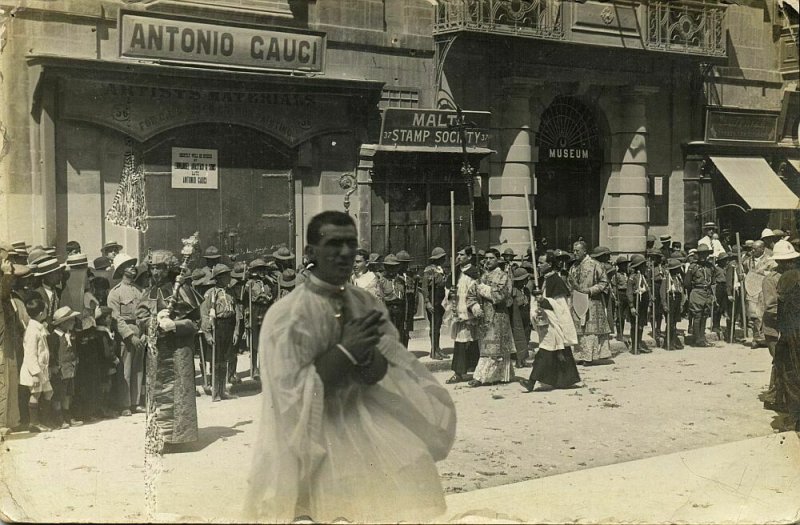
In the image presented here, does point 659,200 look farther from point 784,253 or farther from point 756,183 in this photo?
point 784,253

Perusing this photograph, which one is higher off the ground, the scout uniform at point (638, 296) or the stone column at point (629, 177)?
the stone column at point (629, 177)

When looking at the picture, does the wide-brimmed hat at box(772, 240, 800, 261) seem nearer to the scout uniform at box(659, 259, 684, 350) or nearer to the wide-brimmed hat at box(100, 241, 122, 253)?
the scout uniform at box(659, 259, 684, 350)

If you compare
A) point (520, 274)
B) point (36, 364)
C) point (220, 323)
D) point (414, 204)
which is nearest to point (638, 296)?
point (520, 274)

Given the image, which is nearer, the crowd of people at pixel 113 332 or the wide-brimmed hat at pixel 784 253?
the crowd of people at pixel 113 332

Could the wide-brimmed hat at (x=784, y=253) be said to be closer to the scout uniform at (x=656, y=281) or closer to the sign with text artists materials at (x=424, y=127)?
the scout uniform at (x=656, y=281)

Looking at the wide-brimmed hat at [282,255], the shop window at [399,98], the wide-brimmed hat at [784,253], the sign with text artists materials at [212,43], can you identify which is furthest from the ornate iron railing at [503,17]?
the wide-brimmed hat at [784,253]

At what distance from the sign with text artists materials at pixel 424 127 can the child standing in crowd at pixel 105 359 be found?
275 inches

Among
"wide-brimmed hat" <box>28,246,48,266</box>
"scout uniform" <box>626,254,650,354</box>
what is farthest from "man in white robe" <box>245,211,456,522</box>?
"scout uniform" <box>626,254,650,354</box>

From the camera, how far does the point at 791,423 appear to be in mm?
8773

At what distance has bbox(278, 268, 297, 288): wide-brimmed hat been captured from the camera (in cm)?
1169

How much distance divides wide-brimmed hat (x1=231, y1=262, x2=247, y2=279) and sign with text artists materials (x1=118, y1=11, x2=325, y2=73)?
3126 mm

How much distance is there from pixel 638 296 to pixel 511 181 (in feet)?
13.1

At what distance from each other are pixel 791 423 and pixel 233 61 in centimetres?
898

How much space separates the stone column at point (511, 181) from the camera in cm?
1705
